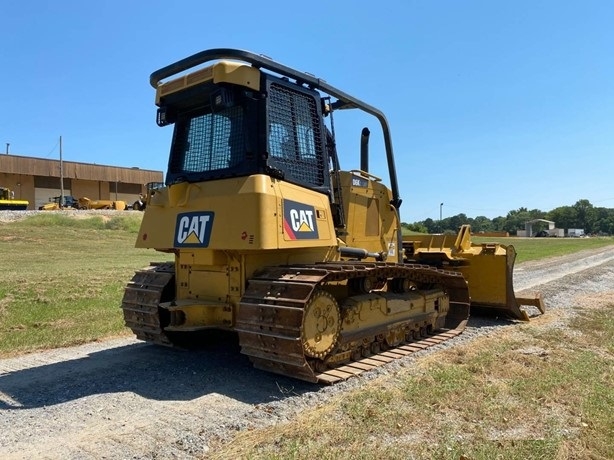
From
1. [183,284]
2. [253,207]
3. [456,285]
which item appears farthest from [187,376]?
[456,285]

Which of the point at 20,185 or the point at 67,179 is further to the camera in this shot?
the point at 67,179

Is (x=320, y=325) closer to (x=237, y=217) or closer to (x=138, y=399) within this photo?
(x=237, y=217)

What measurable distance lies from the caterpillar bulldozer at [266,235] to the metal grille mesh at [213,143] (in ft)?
0.06

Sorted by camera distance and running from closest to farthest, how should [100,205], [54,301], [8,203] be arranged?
[54,301] → [8,203] → [100,205]

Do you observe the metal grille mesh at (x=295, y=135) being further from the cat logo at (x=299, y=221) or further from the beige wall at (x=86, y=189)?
the beige wall at (x=86, y=189)

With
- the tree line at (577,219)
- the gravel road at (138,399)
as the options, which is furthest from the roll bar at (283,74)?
the tree line at (577,219)

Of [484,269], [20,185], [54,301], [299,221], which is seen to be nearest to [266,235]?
[299,221]

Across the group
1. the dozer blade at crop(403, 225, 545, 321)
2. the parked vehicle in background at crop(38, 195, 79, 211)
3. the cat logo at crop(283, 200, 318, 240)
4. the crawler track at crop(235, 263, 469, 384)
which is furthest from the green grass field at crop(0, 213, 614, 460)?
the parked vehicle in background at crop(38, 195, 79, 211)

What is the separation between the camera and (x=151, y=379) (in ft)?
19.1

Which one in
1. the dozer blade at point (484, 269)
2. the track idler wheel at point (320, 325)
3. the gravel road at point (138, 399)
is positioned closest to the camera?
the gravel road at point (138, 399)

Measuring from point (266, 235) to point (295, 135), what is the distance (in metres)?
1.54

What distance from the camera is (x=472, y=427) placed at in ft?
14.5

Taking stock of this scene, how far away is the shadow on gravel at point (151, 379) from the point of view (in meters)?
5.28

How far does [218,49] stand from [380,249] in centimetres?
391
